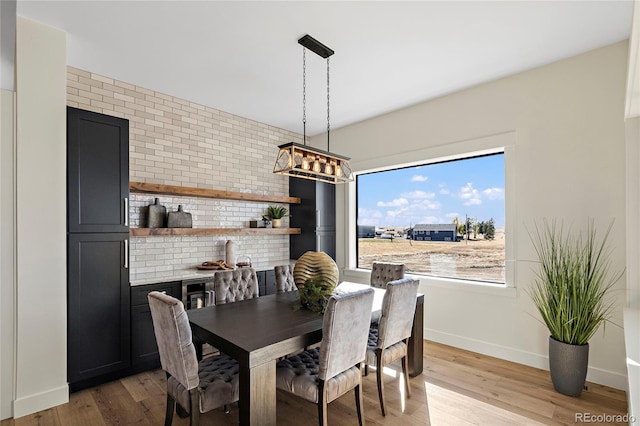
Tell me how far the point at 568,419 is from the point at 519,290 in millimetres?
1244

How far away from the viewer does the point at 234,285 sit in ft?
10.2

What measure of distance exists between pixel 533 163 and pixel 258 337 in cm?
311

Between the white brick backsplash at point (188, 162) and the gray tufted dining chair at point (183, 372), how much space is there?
174 cm

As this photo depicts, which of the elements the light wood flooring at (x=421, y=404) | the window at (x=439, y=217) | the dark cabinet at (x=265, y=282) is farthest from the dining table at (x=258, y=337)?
the window at (x=439, y=217)

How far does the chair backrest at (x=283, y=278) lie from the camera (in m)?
3.52

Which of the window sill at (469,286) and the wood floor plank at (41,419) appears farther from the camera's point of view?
the window sill at (469,286)

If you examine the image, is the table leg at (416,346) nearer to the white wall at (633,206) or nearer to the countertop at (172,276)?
the white wall at (633,206)

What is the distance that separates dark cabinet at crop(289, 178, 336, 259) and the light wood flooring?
2.32 metres

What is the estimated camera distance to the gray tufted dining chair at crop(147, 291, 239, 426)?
73.4 inches

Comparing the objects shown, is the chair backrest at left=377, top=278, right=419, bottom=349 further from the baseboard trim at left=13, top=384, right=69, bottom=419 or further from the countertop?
the baseboard trim at left=13, top=384, right=69, bottom=419

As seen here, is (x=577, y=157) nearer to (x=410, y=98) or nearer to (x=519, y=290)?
(x=519, y=290)

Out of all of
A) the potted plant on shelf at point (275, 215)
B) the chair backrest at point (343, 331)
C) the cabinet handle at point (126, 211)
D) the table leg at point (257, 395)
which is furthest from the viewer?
the potted plant on shelf at point (275, 215)

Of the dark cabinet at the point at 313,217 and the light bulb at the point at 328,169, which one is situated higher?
the light bulb at the point at 328,169

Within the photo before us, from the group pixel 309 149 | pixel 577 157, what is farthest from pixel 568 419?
pixel 309 149
